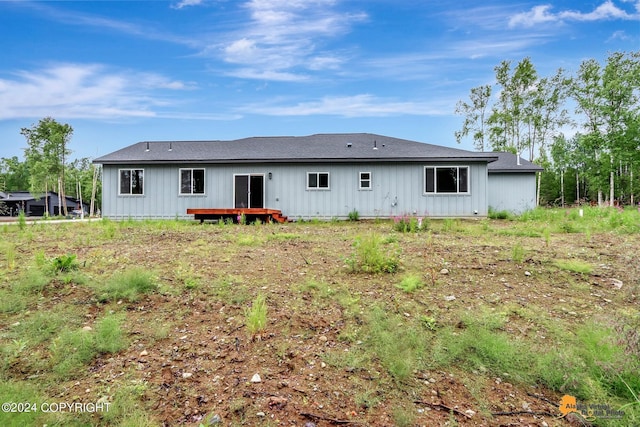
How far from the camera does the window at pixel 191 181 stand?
546 inches

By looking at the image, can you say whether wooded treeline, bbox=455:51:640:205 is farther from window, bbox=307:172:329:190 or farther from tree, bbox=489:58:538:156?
window, bbox=307:172:329:190

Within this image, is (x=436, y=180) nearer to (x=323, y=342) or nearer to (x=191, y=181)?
(x=191, y=181)

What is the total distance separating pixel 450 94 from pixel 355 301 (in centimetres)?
2848

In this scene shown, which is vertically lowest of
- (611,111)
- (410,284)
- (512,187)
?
(410,284)

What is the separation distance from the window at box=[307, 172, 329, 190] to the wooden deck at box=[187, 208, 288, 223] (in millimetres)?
1767

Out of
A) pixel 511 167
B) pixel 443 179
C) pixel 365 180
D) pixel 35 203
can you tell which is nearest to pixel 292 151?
Result: pixel 365 180

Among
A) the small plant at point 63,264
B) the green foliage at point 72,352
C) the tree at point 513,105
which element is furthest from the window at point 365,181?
the tree at point 513,105

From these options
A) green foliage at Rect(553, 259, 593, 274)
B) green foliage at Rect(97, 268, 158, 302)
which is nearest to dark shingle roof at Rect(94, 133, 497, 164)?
green foliage at Rect(553, 259, 593, 274)

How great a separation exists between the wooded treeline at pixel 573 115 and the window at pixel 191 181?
23116 millimetres

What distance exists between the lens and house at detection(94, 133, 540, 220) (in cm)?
1314

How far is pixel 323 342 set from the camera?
2.54m

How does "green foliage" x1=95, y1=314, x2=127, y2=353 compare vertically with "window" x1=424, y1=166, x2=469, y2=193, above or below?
below

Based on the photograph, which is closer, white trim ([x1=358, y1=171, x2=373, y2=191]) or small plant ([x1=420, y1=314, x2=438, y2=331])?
small plant ([x1=420, y1=314, x2=438, y2=331])

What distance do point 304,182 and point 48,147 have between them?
33884 mm
